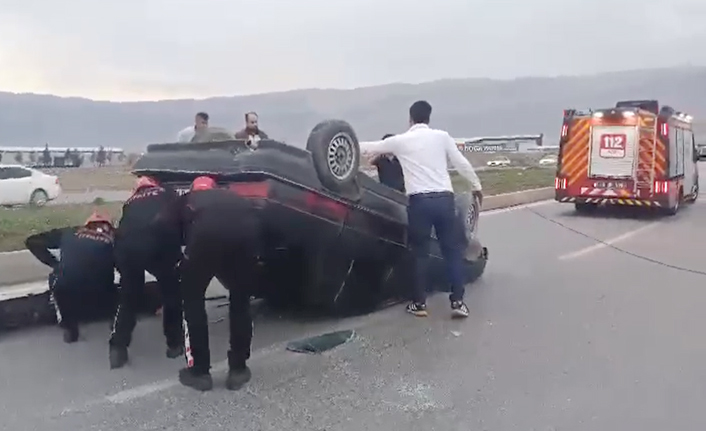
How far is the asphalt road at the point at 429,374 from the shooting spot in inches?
179

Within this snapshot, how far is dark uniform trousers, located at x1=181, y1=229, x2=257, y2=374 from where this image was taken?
15.8ft

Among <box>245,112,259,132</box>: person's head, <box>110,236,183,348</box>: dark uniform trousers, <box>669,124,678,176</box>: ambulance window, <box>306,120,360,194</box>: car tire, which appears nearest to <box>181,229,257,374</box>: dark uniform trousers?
<box>110,236,183,348</box>: dark uniform trousers

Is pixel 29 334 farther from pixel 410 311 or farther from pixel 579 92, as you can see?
pixel 579 92

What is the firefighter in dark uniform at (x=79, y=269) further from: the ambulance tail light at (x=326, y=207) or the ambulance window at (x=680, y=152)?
the ambulance window at (x=680, y=152)

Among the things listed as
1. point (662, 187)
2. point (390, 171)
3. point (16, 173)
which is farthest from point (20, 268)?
point (16, 173)

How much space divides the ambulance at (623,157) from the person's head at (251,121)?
12171 mm

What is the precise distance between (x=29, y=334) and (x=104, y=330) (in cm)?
56

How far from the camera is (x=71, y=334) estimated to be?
6.10m

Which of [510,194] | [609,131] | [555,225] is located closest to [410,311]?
[555,225]

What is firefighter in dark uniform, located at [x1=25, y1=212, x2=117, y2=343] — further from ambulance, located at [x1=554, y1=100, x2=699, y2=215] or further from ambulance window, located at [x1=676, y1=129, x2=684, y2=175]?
ambulance window, located at [x1=676, y1=129, x2=684, y2=175]

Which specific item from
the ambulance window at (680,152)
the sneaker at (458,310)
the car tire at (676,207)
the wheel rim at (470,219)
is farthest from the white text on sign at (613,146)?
the sneaker at (458,310)

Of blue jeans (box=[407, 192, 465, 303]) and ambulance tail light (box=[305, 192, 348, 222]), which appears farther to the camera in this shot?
blue jeans (box=[407, 192, 465, 303])

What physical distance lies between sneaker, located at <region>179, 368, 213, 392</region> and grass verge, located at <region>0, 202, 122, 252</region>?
3.97 metres

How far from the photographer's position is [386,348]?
19.7 feet
